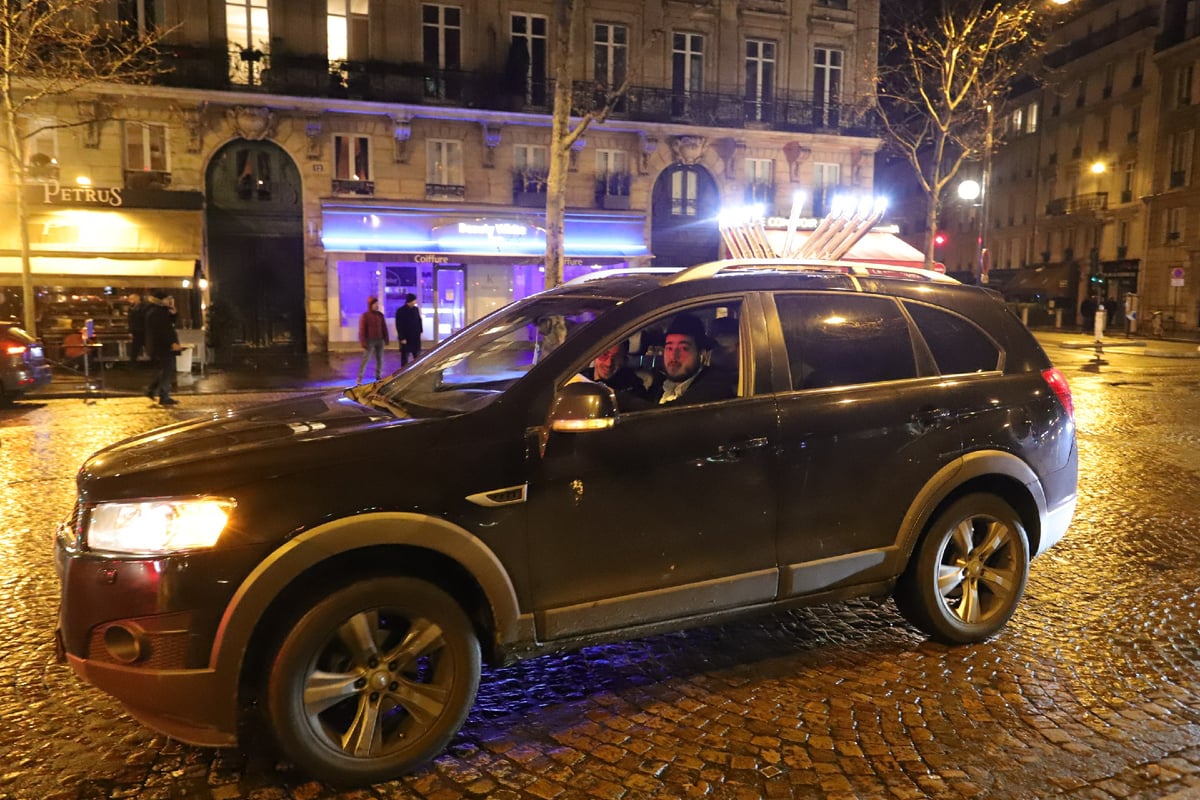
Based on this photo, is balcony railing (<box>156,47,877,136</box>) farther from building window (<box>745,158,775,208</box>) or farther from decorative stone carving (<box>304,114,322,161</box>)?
building window (<box>745,158,775,208</box>)

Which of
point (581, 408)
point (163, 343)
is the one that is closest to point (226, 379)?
point (163, 343)

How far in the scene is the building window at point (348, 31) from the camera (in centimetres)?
2558

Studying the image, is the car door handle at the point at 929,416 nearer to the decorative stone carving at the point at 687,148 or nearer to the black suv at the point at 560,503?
the black suv at the point at 560,503

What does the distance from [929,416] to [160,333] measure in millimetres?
13570

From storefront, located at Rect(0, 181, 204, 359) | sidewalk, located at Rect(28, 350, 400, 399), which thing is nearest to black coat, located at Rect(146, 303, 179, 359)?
sidewalk, located at Rect(28, 350, 400, 399)

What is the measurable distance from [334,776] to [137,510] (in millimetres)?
1183

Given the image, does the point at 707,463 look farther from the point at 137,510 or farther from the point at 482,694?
the point at 137,510

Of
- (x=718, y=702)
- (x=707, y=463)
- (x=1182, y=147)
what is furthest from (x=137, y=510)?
(x=1182, y=147)

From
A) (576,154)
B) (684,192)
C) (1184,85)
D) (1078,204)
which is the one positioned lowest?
(684,192)

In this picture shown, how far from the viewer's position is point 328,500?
310 cm

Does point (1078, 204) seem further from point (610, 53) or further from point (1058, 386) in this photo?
point (1058, 386)

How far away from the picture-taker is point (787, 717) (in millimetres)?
3805

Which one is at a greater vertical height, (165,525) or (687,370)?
(687,370)

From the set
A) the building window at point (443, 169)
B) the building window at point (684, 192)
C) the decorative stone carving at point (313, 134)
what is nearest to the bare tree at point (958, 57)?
the building window at point (684, 192)
